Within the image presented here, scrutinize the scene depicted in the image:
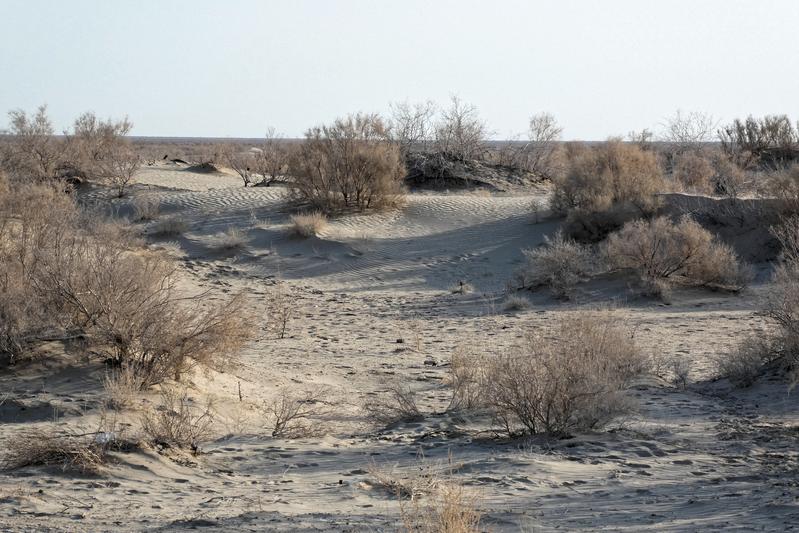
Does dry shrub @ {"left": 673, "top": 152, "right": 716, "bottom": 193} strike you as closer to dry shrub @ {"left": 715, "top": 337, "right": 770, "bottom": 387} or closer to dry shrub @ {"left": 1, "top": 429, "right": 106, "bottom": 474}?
dry shrub @ {"left": 715, "top": 337, "right": 770, "bottom": 387}

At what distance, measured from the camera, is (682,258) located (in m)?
17.2

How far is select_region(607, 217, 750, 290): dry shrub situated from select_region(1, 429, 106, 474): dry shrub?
12.4 m

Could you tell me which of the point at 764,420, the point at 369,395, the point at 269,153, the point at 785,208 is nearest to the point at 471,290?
the point at 785,208

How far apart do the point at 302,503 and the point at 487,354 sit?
20.3ft

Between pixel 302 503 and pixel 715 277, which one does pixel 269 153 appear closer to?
pixel 715 277

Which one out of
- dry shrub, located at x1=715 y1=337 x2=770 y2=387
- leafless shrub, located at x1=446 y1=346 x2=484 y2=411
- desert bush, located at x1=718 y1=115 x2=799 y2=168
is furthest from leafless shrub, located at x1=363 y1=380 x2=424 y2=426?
desert bush, located at x1=718 y1=115 x2=799 y2=168

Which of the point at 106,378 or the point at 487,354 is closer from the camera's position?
the point at 106,378

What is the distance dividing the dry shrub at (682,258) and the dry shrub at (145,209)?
12198mm

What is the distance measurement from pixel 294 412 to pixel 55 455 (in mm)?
2470

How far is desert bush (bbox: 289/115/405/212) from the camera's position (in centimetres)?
2422

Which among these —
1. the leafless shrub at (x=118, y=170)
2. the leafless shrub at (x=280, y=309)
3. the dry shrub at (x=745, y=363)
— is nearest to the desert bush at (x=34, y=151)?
the leafless shrub at (x=118, y=170)

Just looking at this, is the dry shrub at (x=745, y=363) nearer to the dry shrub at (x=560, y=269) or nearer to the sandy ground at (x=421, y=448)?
the sandy ground at (x=421, y=448)

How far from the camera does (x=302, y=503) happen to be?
574cm

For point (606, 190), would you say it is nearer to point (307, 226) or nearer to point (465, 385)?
point (307, 226)
